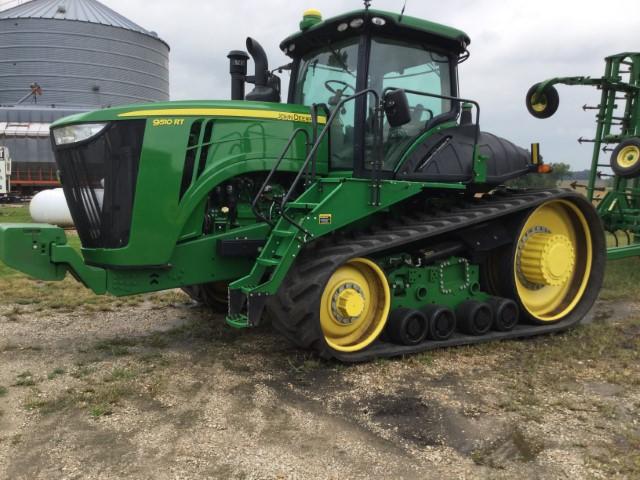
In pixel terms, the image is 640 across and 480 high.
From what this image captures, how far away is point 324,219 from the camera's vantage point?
483cm

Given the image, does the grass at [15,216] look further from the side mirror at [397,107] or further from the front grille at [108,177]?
the side mirror at [397,107]

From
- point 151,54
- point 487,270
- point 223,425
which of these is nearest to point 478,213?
point 487,270

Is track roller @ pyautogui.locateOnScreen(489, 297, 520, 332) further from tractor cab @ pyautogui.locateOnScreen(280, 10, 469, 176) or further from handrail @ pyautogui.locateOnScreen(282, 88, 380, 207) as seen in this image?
handrail @ pyautogui.locateOnScreen(282, 88, 380, 207)

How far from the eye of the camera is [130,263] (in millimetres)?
4762

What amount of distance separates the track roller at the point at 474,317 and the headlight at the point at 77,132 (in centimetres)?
358

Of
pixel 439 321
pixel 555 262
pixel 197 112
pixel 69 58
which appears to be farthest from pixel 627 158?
pixel 69 58

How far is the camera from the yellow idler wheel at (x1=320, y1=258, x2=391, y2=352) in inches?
192

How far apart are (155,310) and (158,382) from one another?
2.70 metres

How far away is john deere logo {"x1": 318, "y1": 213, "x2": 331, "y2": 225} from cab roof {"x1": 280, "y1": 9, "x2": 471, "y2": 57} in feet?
5.84

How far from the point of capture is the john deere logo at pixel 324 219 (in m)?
4.80

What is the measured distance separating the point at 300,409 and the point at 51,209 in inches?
579

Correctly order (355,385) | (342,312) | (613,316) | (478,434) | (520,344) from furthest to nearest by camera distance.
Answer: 1. (613,316)
2. (520,344)
3. (342,312)
4. (355,385)
5. (478,434)

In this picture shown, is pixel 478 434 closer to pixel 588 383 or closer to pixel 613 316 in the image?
pixel 588 383

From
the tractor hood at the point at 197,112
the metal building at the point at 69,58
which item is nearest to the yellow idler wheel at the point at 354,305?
the tractor hood at the point at 197,112
